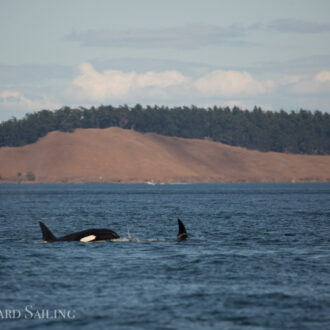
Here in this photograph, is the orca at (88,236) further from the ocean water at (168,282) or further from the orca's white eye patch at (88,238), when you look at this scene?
the ocean water at (168,282)

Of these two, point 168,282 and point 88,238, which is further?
point 88,238

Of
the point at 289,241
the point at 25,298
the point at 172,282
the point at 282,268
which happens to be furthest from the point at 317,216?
the point at 25,298

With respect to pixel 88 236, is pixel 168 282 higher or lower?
lower

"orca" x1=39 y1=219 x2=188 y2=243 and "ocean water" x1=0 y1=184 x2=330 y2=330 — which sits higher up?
"orca" x1=39 y1=219 x2=188 y2=243

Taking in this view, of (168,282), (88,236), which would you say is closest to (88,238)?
(88,236)

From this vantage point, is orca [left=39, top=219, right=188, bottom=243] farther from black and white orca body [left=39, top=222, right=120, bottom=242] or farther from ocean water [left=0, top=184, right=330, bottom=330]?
ocean water [left=0, top=184, right=330, bottom=330]

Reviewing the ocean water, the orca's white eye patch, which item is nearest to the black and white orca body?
the orca's white eye patch

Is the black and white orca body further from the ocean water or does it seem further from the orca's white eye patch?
the ocean water

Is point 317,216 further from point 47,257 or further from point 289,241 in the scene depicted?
point 47,257

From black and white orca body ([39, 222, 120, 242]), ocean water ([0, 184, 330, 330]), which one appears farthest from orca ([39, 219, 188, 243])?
ocean water ([0, 184, 330, 330])

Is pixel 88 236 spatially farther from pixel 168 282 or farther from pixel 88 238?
pixel 168 282

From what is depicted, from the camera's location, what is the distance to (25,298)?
19875 millimetres

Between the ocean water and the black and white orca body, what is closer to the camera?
the ocean water

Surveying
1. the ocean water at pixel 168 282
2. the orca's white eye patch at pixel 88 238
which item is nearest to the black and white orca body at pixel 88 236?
the orca's white eye patch at pixel 88 238
